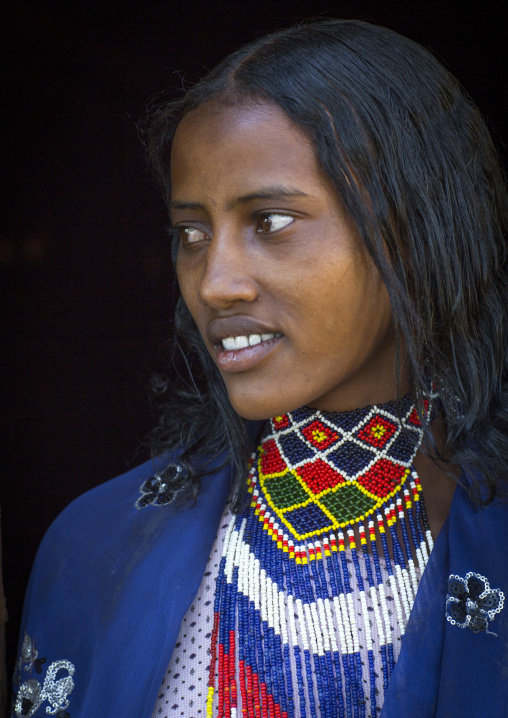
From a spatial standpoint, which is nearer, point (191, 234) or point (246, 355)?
point (246, 355)

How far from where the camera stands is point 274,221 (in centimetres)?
129

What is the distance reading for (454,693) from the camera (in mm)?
1190

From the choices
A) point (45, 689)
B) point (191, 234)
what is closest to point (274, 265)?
point (191, 234)

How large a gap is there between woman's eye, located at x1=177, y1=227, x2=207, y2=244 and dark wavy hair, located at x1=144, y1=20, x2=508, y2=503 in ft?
0.79

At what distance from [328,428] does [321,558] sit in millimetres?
252

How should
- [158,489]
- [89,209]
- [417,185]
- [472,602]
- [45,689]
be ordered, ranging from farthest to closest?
[89,209] → [158,489] → [45,689] → [417,185] → [472,602]

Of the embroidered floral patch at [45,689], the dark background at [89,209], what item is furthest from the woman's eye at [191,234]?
the dark background at [89,209]

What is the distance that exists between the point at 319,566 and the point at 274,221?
66 cm

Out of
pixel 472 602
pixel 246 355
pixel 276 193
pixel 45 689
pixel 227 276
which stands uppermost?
pixel 276 193

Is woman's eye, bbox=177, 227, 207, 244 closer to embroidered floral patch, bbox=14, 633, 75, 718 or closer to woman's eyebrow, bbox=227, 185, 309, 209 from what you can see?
woman's eyebrow, bbox=227, 185, 309, 209

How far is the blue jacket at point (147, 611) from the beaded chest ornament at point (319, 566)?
0.23ft

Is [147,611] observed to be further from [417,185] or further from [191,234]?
[417,185]

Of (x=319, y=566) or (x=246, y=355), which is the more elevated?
(x=246, y=355)

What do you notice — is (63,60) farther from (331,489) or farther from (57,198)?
(331,489)
